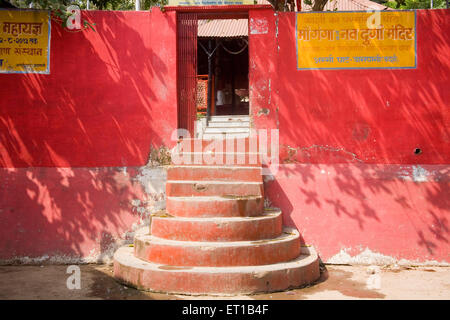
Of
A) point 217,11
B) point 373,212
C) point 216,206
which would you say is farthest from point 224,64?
point 216,206

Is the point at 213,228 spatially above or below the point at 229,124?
below

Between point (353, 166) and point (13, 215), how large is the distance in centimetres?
488

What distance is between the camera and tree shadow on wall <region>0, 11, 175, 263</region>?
245 inches

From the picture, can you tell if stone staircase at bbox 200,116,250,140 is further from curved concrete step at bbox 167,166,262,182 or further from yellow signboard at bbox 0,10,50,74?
yellow signboard at bbox 0,10,50,74

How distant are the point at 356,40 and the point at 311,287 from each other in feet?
11.6

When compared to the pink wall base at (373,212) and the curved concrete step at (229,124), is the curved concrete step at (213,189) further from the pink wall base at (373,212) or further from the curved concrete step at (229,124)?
the curved concrete step at (229,124)

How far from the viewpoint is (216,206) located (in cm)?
523

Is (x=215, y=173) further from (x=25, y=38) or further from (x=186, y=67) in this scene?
(x=25, y=38)

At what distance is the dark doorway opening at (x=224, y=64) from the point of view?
12.7m

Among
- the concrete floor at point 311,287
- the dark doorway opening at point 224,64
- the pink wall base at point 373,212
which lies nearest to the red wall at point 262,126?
the pink wall base at point 373,212

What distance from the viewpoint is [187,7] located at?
21.2 feet

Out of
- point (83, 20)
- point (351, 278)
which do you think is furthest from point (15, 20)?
point (351, 278)

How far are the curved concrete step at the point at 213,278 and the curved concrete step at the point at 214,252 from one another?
0.08 metres

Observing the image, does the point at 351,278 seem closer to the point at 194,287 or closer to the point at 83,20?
the point at 194,287
